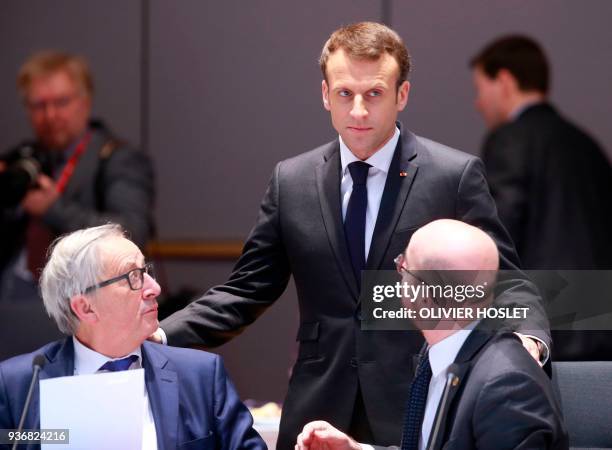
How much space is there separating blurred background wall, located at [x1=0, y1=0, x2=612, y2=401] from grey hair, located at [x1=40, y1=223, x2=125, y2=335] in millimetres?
2791

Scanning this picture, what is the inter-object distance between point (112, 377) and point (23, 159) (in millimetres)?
2344

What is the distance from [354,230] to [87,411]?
2.54ft

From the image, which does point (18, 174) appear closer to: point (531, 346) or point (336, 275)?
point (336, 275)

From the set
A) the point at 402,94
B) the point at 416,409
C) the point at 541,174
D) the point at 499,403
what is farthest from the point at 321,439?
the point at 541,174

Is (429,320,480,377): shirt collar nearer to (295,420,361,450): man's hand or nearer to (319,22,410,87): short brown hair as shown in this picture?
(295,420,361,450): man's hand

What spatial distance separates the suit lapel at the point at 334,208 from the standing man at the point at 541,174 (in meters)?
1.56

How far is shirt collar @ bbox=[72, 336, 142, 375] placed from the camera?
2.47m

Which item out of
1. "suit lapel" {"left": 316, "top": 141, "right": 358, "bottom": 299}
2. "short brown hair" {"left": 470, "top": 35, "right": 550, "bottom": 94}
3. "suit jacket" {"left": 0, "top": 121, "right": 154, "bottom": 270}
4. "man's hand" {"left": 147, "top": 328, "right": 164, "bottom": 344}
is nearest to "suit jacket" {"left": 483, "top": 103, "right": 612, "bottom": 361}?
"short brown hair" {"left": 470, "top": 35, "right": 550, "bottom": 94}

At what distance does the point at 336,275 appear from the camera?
8.70ft

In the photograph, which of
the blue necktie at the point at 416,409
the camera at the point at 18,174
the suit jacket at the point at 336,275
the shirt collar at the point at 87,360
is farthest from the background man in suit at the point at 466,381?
the camera at the point at 18,174

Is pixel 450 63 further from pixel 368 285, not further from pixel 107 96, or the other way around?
pixel 368 285

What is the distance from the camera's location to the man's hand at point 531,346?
2.35 m

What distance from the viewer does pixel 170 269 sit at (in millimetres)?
5469

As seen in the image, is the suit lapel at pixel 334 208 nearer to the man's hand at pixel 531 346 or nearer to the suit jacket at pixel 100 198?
the man's hand at pixel 531 346
